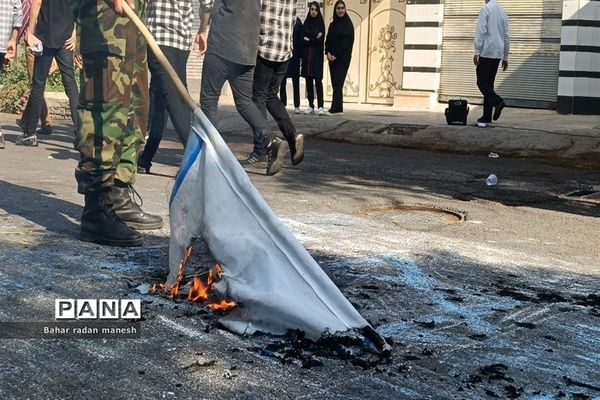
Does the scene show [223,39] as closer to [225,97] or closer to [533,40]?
[533,40]

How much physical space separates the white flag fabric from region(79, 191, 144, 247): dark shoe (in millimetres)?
986

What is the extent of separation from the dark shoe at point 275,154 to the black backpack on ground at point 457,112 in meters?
5.59

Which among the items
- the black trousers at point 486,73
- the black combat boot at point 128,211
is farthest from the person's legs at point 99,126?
the black trousers at point 486,73

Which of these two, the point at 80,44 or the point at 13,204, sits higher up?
the point at 80,44

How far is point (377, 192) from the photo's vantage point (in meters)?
7.82

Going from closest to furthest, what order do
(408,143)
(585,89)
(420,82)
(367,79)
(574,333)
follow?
(574,333) → (408,143) → (585,89) → (420,82) → (367,79)

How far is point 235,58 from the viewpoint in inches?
322

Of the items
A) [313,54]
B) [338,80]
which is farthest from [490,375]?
[338,80]

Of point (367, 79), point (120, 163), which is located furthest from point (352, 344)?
point (367, 79)

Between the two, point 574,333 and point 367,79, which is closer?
point 574,333

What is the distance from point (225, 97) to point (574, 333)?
685 inches

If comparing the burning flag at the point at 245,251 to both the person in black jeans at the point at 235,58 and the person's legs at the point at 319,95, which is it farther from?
the person's legs at the point at 319,95

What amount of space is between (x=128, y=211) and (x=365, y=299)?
182cm

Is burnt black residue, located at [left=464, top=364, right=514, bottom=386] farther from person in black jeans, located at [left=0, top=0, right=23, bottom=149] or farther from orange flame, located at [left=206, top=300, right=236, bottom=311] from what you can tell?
person in black jeans, located at [left=0, top=0, right=23, bottom=149]
